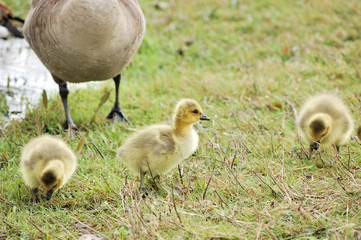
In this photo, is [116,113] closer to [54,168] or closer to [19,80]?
[19,80]

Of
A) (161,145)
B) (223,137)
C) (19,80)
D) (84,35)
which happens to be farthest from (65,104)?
(161,145)

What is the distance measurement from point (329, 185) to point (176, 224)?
1.24 metres

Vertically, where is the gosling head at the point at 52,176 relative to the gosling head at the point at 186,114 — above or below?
below

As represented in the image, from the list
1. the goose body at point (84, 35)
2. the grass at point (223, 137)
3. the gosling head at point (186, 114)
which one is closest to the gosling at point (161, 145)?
the gosling head at point (186, 114)

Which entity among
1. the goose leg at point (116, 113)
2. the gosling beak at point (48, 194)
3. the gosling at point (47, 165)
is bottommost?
the goose leg at point (116, 113)

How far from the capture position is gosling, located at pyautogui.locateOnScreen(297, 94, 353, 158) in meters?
3.58

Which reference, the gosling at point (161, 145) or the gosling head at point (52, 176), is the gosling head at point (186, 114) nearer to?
the gosling at point (161, 145)

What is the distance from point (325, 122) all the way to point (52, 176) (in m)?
2.15

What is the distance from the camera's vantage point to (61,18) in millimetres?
3941

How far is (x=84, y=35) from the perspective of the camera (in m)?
3.92

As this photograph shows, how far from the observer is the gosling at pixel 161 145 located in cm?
323

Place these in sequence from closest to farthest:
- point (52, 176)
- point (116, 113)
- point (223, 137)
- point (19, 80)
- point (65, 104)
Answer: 1. point (52, 176)
2. point (223, 137)
3. point (65, 104)
4. point (116, 113)
5. point (19, 80)

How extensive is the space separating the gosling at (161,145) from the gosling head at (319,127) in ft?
3.02

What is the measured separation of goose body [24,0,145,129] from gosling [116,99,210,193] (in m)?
1.06
